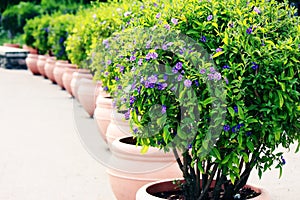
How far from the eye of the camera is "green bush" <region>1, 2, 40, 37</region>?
23.2 meters

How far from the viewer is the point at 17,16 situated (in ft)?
77.2

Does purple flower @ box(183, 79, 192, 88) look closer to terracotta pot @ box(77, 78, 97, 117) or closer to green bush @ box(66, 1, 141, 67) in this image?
green bush @ box(66, 1, 141, 67)

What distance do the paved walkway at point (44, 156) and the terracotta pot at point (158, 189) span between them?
1211mm

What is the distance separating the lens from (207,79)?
3.42 m

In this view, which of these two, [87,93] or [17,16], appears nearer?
[87,93]

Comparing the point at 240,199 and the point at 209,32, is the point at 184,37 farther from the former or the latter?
the point at 240,199

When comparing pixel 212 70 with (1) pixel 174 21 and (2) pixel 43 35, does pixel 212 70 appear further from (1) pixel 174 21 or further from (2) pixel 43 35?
(2) pixel 43 35

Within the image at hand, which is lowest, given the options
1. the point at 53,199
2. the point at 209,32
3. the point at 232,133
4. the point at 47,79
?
the point at 47,79

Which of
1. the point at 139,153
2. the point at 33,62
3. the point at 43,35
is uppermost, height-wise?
the point at 139,153

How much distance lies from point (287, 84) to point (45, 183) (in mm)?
3110

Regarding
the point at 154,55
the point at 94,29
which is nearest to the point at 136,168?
the point at 154,55

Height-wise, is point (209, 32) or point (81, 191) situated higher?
point (209, 32)

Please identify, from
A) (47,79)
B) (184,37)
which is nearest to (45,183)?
(184,37)

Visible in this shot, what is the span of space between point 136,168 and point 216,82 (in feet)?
4.03
